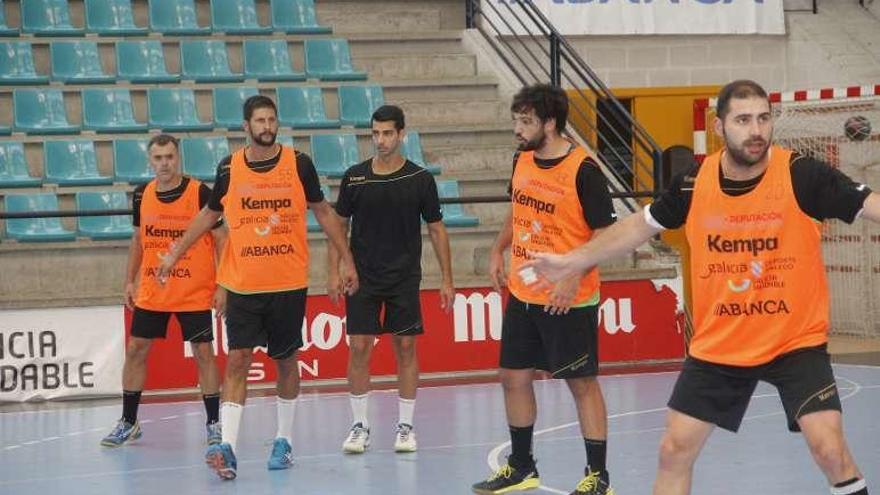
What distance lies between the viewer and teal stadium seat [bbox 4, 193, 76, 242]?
14211 mm

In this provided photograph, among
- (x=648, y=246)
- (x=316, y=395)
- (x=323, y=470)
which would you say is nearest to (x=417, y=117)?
(x=648, y=246)

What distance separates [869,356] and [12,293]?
8011 millimetres

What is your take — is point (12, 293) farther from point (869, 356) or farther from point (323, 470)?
point (869, 356)

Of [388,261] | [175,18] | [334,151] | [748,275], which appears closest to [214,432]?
[388,261]

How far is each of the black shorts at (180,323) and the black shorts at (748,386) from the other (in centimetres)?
487

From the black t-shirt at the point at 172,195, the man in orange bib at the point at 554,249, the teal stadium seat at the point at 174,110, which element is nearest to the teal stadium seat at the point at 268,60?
the teal stadium seat at the point at 174,110

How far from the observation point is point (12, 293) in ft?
45.0

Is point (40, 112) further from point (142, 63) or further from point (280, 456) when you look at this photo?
point (280, 456)

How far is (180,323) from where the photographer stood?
32.9 feet

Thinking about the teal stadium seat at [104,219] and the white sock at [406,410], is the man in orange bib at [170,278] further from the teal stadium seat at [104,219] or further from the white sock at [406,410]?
the teal stadium seat at [104,219]

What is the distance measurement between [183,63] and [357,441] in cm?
817

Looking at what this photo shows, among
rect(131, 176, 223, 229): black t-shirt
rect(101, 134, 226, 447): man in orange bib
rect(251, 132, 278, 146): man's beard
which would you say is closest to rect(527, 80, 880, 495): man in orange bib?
rect(251, 132, 278, 146): man's beard

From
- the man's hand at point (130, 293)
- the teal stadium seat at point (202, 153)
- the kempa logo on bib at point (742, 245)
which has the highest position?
the teal stadium seat at point (202, 153)

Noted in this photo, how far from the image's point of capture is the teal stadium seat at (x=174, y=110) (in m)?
15.9
